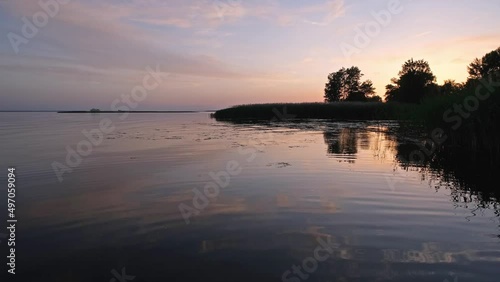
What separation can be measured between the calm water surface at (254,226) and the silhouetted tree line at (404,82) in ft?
137

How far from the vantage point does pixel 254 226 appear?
27.1 feet

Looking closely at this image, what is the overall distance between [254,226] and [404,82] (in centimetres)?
9726

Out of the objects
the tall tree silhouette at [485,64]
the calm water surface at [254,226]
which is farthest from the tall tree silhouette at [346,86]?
the calm water surface at [254,226]

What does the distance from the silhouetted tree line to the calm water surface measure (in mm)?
41625

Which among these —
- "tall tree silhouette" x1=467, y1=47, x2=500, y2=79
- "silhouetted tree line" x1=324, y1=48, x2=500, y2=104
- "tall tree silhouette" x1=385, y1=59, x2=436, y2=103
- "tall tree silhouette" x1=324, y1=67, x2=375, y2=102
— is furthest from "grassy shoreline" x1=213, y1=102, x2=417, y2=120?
"tall tree silhouette" x1=324, y1=67, x2=375, y2=102

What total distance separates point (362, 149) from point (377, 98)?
11721 centimetres

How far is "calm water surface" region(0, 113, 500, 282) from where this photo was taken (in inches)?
236

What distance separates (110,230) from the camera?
26.2ft

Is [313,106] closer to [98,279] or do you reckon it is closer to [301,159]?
[301,159]

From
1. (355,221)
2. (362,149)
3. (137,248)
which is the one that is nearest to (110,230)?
(137,248)

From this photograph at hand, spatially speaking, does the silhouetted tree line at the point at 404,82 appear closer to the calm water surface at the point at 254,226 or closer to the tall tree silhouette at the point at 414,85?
the tall tree silhouette at the point at 414,85

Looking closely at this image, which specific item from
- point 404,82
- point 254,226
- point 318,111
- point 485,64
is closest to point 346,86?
point 404,82

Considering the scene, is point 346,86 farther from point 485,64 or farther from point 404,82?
point 485,64

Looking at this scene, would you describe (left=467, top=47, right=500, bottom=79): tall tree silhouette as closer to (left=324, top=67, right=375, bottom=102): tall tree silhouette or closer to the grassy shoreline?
the grassy shoreline
